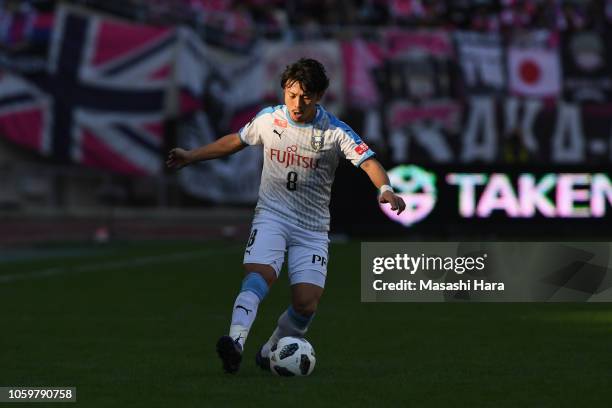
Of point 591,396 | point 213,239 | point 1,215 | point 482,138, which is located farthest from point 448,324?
point 482,138

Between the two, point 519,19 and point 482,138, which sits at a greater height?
point 519,19

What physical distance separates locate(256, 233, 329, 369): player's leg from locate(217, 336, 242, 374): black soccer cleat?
1.90ft

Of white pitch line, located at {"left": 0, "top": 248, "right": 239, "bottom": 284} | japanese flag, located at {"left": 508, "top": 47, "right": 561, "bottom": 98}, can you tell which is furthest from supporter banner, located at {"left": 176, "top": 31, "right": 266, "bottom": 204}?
white pitch line, located at {"left": 0, "top": 248, "right": 239, "bottom": 284}

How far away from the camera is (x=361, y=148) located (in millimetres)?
8570

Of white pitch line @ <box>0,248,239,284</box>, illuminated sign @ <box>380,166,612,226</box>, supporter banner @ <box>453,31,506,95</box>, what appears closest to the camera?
white pitch line @ <box>0,248,239,284</box>

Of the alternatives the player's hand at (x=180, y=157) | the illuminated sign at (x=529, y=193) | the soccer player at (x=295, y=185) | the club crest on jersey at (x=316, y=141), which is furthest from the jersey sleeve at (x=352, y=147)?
the illuminated sign at (x=529, y=193)

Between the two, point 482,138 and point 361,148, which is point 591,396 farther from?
point 482,138

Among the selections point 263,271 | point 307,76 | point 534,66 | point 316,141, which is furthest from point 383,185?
point 534,66

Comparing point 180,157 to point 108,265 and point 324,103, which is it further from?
point 324,103

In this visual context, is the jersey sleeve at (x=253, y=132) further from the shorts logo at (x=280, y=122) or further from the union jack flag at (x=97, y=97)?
the union jack flag at (x=97, y=97)

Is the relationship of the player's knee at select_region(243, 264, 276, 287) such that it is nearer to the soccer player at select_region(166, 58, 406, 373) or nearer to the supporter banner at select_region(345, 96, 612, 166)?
the soccer player at select_region(166, 58, 406, 373)

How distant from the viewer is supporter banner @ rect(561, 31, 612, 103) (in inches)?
1395

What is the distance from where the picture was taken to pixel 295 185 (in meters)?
8.66

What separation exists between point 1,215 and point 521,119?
13.1 m
